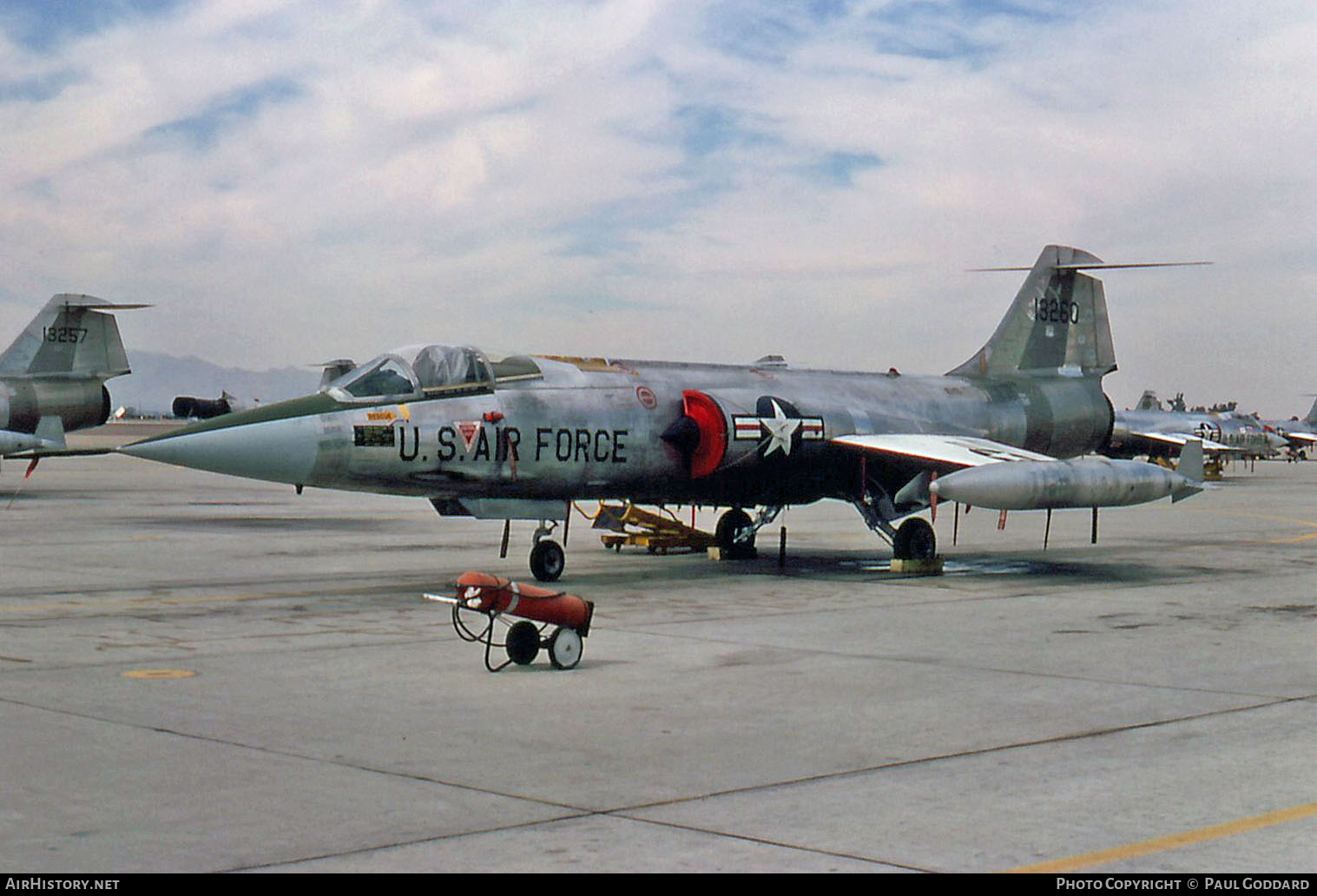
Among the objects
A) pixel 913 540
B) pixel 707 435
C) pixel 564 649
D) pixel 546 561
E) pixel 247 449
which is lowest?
pixel 564 649

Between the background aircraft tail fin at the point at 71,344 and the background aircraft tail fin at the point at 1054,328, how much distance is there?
83.0 feet

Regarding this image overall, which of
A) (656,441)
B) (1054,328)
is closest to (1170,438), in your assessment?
(1054,328)

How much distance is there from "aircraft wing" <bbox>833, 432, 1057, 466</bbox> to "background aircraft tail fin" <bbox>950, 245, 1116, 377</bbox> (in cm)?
348

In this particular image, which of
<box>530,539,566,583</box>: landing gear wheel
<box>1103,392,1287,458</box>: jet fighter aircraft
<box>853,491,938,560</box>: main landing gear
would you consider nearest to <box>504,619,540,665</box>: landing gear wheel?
<box>530,539,566,583</box>: landing gear wheel

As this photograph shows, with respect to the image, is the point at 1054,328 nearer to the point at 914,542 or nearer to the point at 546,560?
the point at 914,542

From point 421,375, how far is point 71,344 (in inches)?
1042

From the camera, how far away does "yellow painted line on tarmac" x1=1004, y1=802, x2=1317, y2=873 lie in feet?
19.0

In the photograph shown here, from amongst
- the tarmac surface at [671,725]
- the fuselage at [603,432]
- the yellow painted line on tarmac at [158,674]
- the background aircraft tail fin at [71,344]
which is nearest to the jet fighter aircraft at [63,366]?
the background aircraft tail fin at [71,344]

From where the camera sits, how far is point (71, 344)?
39.2 metres

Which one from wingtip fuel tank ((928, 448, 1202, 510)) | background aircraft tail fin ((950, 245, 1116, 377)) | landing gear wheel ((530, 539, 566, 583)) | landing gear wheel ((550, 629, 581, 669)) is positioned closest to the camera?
landing gear wheel ((550, 629, 581, 669))

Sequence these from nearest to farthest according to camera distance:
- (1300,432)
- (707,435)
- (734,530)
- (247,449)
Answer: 1. (247,449)
2. (707,435)
3. (734,530)
4. (1300,432)

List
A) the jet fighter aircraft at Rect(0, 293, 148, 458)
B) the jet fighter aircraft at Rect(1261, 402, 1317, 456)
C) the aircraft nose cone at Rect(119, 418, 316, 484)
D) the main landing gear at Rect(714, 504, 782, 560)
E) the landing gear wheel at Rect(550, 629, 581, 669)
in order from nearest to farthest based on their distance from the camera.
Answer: the landing gear wheel at Rect(550, 629, 581, 669)
the aircraft nose cone at Rect(119, 418, 316, 484)
the main landing gear at Rect(714, 504, 782, 560)
the jet fighter aircraft at Rect(0, 293, 148, 458)
the jet fighter aircraft at Rect(1261, 402, 1317, 456)

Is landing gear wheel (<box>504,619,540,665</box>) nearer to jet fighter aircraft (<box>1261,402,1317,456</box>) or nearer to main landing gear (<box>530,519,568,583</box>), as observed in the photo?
main landing gear (<box>530,519,568,583</box>)
